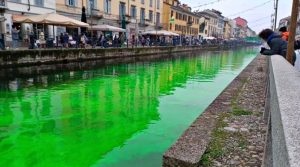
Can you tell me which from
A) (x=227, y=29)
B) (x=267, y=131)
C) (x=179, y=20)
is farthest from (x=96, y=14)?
(x=227, y=29)

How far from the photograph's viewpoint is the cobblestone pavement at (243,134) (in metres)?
3.46

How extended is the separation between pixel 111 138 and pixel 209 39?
5854 centimetres

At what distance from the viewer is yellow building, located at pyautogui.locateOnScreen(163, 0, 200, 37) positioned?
5272 centimetres

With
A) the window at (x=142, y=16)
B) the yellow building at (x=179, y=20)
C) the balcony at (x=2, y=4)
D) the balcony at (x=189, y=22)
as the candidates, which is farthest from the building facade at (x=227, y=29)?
the balcony at (x=2, y=4)

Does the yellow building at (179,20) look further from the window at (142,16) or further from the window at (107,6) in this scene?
the window at (107,6)

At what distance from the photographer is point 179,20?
57.9 m

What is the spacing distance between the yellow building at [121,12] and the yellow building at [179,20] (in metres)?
2.80

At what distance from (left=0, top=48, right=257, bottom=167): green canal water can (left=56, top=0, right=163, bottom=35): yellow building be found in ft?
58.6

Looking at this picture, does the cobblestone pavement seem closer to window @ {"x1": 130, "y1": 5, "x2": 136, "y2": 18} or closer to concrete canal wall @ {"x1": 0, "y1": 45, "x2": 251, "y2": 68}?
concrete canal wall @ {"x1": 0, "y1": 45, "x2": 251, "y2": 68}

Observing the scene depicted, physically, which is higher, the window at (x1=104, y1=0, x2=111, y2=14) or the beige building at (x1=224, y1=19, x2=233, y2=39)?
the beige building at (x1=224, y1=19, x2=233, y2=39)

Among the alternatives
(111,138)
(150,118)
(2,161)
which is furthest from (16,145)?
(150,118)

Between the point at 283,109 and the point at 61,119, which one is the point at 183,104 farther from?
the point at 283,109

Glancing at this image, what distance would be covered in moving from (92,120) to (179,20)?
173 ft

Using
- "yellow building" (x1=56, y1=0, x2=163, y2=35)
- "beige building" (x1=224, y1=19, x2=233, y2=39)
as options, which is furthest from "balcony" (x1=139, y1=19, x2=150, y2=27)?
"beige building" (x1=224, y1=19, x2=233, y2=39)
